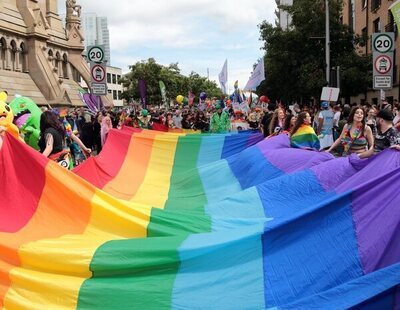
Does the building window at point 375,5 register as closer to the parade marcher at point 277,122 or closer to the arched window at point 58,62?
the parade marcher at point 277,122

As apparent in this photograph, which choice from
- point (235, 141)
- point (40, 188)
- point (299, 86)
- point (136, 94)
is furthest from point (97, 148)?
point (136, 94)

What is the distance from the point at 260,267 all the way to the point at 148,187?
4475 millimetres

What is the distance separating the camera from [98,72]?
12984 millimetres

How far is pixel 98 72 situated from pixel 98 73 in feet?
0.08

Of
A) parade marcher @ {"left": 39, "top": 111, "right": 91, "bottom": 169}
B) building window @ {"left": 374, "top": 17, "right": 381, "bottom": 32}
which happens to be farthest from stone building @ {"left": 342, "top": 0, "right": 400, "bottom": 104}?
parade marcher @ {"left": 39, "top": 111, "right": 91, "bottom": 169}

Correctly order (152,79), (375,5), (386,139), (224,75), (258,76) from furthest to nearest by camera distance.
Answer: (152,79) < (375,5) < (224,75) < (258,76) < (386,139)

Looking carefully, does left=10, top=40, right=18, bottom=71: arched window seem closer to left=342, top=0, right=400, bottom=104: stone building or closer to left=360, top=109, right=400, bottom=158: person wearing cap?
left=342, top=0, right=400, bottom=104: stone building

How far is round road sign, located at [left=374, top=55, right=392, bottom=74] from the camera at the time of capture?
12305 millimetres

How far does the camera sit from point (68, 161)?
8.24 meters

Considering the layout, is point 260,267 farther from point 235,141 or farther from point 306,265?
point 235,141

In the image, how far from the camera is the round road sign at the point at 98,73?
12.9 meters

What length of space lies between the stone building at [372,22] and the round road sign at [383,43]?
17177 millimetres

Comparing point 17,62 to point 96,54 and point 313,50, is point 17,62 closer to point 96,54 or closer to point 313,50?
point 313,50

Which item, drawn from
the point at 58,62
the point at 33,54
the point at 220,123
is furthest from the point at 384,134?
the point at 58,62
